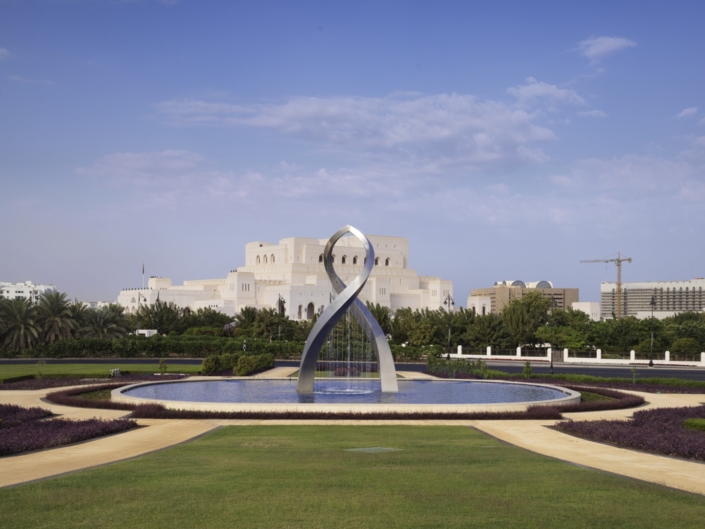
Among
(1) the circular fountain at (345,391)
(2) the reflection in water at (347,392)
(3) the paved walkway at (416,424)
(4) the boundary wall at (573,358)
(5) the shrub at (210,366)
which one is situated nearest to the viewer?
(3) the paved walkway at (416,424)

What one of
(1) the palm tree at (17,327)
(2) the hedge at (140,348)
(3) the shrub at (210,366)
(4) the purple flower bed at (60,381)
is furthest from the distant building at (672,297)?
(4) the purple flower bed at (60,381)

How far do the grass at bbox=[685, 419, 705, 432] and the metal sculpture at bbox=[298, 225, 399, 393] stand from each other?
29.7 feet

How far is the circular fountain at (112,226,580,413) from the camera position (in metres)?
19.4

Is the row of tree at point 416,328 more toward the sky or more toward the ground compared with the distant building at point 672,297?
more toward the ground

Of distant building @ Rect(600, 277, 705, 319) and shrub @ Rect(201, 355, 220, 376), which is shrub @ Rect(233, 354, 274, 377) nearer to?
shrub @ Rect(201, 355, 220, 376)

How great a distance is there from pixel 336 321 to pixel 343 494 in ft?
45.1

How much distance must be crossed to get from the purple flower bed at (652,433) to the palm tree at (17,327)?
4172cm

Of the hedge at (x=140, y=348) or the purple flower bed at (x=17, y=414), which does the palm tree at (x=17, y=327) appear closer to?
the hedge at (x=140, y=348)

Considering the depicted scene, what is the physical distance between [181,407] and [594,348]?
44.6 meters

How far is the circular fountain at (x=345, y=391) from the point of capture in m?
19.4

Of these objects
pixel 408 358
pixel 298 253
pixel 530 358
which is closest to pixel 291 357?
pixel 408 358

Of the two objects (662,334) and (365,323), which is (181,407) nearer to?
(365,323)

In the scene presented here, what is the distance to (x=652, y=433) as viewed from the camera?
1551 centimetres

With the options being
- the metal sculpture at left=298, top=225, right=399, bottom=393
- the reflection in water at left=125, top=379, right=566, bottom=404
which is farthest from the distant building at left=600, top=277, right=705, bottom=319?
Result: the metal sculpture at left=298, top=225, right=399, bottom=393
